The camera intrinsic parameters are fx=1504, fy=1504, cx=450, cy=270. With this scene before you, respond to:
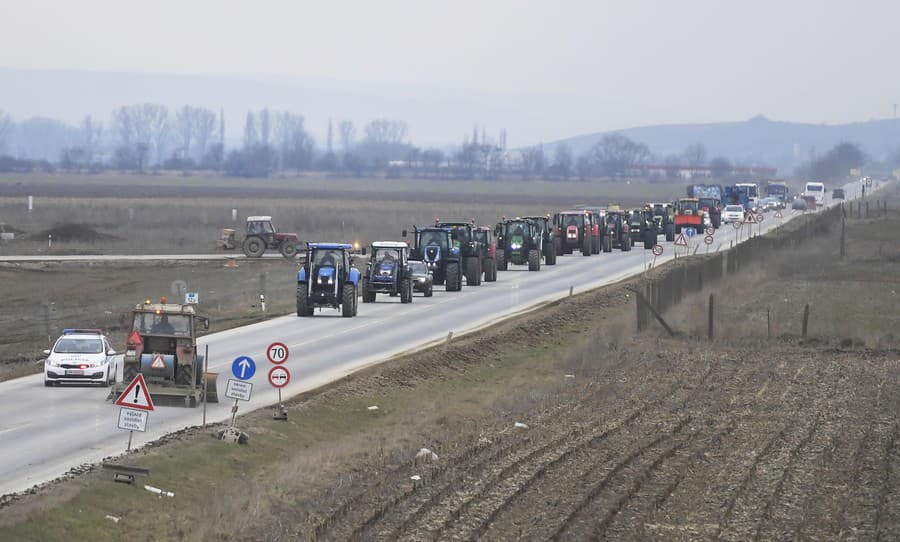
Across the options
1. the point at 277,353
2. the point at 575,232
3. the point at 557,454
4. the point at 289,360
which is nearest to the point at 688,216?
the point at 575,232

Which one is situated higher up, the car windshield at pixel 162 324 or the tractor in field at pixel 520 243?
the car windshield at pixel 162 324

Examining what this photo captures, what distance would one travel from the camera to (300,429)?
28969mm

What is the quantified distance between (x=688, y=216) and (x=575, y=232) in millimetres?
17561

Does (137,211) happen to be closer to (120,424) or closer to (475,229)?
(475,229)

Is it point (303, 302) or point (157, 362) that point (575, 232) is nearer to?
point (303, 302)

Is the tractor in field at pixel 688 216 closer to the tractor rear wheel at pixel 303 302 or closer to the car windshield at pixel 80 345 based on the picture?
the tractor rear wheel at pixel 303 302

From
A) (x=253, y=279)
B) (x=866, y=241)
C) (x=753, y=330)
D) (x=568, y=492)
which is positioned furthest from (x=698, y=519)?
(x=866, y=241)

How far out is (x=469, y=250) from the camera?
59.6 metres

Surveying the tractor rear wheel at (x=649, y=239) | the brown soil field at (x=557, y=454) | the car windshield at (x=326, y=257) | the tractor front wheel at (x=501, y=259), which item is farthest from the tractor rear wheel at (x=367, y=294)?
the tractor rear wheel at (x=649, y=239)

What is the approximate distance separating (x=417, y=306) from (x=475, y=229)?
823 centimetres

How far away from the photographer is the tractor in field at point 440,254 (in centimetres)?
5656

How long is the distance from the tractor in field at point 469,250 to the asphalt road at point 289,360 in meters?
0.89

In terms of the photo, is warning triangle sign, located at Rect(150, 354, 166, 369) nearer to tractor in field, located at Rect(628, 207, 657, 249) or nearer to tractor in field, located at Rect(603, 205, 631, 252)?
tractor in field, located at Rect(603, 205, 631, 252)

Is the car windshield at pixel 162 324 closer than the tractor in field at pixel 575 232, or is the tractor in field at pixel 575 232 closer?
the car windshield at pixel 162 324
